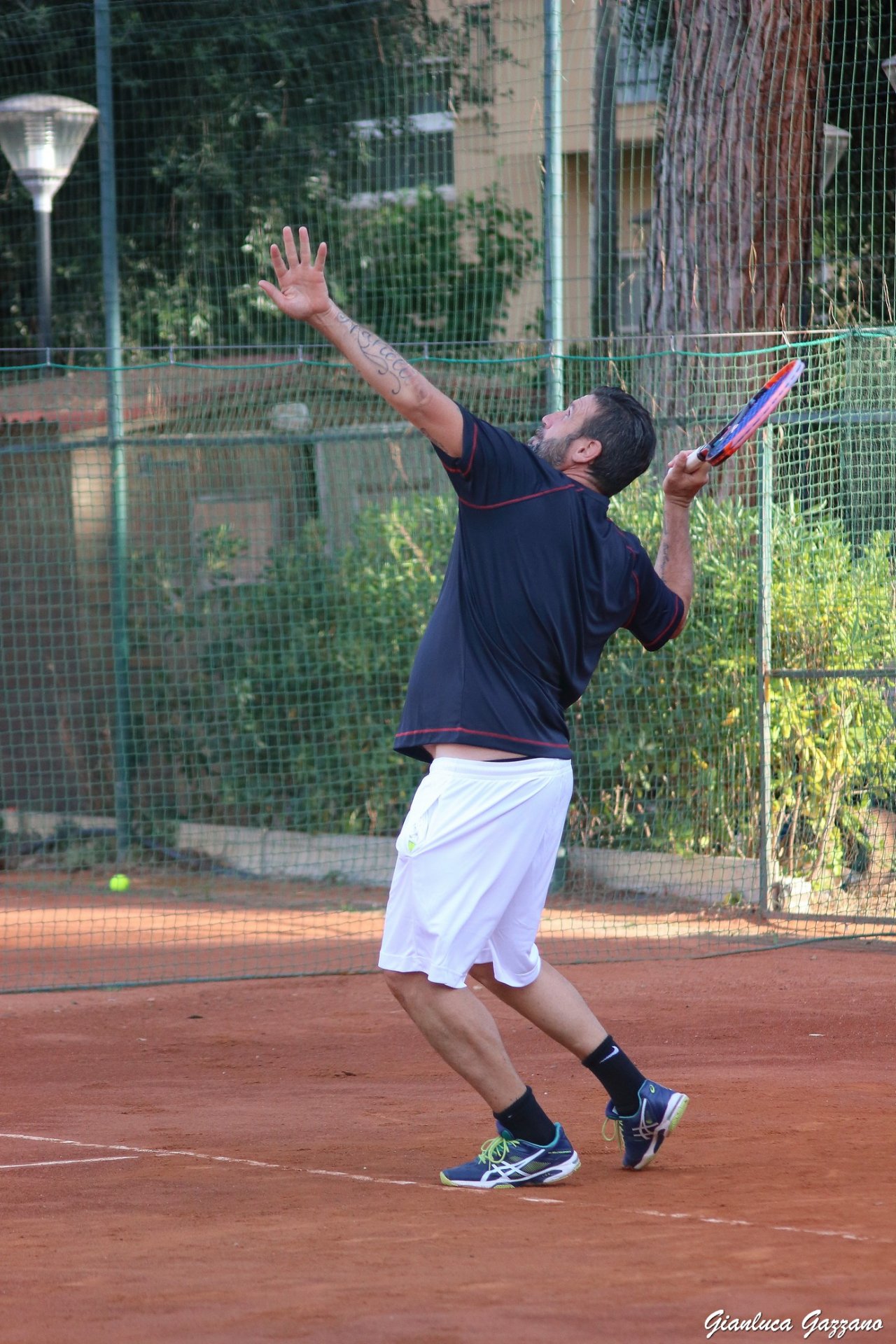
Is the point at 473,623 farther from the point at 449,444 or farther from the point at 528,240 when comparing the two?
the point at 528,240

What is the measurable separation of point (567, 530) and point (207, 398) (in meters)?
7.54

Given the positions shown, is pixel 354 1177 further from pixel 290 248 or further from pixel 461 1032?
pixel 290 248

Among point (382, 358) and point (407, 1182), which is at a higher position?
point (382, 358)

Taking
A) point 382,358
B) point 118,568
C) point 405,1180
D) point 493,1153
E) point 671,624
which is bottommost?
point 405,1180

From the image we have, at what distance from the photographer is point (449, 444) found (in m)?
4.02

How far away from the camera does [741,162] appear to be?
10234 millimetres

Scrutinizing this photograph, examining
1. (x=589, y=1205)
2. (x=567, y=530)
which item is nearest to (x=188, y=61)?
(x=567, y=530)

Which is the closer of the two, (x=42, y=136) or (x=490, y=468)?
(x=490, y=468)

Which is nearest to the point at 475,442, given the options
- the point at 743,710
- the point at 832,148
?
the point at 743,710

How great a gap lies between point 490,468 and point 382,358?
372mm

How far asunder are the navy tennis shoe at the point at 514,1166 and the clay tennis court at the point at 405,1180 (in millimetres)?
46

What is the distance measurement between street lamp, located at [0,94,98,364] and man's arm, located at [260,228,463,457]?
753cm

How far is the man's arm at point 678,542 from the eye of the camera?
14.9ft

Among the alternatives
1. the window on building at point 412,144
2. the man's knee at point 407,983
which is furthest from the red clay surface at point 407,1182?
the window on building at point 412,144
